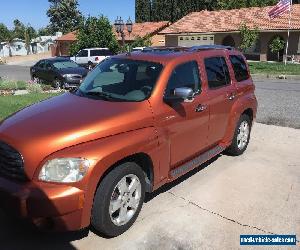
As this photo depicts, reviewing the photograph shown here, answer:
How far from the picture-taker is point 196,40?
4119 centimetres

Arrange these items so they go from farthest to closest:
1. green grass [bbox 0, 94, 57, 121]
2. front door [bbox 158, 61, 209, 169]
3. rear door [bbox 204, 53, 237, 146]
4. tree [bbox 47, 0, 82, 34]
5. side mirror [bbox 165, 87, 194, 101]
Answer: tree [bbox 47, 0, 82, 34] < green grass [bbox 0, 94, 57, 121] < rear door [bbox 204, 53, 237, 146] < front door [bbox 158, 61, 209, 169] < side mirror [bbox 165, 87, 194, 101]

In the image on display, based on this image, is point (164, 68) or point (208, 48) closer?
point (164, 68)

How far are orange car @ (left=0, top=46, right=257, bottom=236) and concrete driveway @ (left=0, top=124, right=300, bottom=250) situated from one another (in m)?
0.30

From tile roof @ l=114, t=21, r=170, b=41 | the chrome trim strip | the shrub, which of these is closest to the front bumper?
the chrome trim strip

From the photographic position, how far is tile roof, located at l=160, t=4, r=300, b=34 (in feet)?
116

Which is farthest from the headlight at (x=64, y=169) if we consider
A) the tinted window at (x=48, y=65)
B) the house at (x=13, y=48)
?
the house at (x=13, y=48)

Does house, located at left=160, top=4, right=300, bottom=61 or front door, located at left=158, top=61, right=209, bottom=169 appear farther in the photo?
house, located at left=160, top=4, right=300, bottom=61

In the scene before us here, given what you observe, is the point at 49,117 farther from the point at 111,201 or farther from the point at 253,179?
the point at 253,179

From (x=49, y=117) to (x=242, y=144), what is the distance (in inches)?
151

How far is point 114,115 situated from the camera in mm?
4137

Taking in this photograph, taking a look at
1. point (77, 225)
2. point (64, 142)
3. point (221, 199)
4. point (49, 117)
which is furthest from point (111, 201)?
point (221, 199)

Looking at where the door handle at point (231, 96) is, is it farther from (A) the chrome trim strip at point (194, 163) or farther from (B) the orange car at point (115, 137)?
(A) the chrome trim strip at point (194, 163)

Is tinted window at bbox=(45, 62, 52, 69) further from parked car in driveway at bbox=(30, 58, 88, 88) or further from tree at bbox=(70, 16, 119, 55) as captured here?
tree at bbox=(70, 16, 119, 55)

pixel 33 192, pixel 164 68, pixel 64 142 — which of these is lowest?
pixel 33 192
